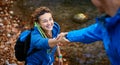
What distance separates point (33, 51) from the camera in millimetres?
4004

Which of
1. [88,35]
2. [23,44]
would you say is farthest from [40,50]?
[88,35]

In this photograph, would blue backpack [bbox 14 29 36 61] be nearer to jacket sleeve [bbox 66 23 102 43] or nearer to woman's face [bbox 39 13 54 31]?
woman's face [bbox 39 13 54 31]

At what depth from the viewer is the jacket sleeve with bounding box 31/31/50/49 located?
370 cm

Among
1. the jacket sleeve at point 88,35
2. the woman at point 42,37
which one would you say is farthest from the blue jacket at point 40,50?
the jacket sleeve at point 88,35

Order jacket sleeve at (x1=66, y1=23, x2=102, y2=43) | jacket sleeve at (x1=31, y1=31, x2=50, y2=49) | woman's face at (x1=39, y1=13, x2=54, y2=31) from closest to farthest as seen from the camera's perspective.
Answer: jacket sleeve at (x1=66, y1=23, x2=102, y2=43) → jacket sleeve at (x1=31, y1=31, x2=50, y2=49) → woman's face at (x1=39, y1=13, x2=54, y2=31)

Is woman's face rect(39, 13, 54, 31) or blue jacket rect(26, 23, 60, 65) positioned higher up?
woman's face rect(39, 13, 54, 31)

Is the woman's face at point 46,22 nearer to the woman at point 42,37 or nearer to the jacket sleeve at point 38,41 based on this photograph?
the woman at point 42,37

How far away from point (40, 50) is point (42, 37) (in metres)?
0.26

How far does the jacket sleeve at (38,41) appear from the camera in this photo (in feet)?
12.1

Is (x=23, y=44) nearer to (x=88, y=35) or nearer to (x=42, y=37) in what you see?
(x=42, y=37)

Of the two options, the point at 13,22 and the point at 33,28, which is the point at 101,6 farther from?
the point at 13,22

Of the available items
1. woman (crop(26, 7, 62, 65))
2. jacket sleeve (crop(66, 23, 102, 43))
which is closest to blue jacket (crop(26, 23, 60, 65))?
A: woman (crop(26, 7, 62, 65))

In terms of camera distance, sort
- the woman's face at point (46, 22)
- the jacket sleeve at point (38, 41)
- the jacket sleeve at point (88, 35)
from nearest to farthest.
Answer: the jacket sleeve at point (88, 35) < the jacket sleeve at point (38, 41) < the woman's face at point (46, 22)

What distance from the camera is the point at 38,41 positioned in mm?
3760
